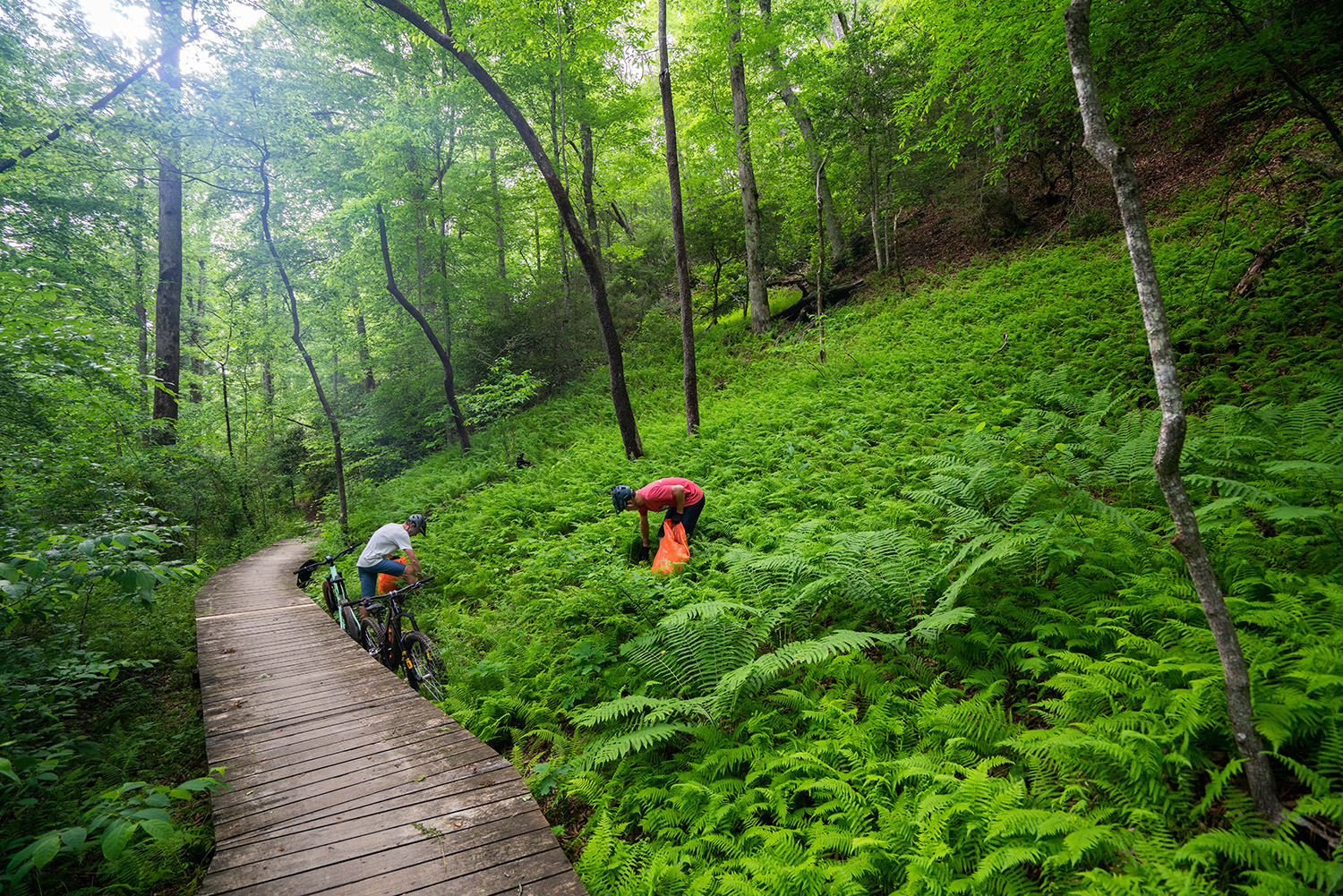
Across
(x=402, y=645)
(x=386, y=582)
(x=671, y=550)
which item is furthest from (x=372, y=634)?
(x=671, y=550)

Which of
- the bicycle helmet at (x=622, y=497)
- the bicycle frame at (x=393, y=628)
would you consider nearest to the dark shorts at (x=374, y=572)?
the bicycle frame at (x=393, y=628)

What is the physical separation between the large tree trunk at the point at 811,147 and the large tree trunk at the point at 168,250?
15361 millimetres

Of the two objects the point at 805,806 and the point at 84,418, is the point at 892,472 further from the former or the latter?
the point at 84,418

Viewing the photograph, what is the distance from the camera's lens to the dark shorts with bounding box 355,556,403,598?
7.00 m

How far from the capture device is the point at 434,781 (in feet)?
12.4

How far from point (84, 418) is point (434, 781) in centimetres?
802

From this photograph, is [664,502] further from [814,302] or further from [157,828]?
[814,302]

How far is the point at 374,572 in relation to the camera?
7.11 meters

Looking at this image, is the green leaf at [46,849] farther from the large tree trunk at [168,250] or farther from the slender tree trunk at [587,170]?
the slender tree trunk at [587,170]

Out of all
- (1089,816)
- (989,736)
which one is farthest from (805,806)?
(1089,816)

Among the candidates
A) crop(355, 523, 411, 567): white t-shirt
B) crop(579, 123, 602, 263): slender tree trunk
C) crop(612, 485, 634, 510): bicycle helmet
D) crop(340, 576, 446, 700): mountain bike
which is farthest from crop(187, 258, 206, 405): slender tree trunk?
crop(612, 485, 634, 510): bicycle helmet

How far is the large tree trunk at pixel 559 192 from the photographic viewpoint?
921 centimetres

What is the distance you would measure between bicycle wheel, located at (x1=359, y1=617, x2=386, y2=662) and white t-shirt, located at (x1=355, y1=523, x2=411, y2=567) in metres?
0.82

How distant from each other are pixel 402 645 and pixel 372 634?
1122 millimetres
